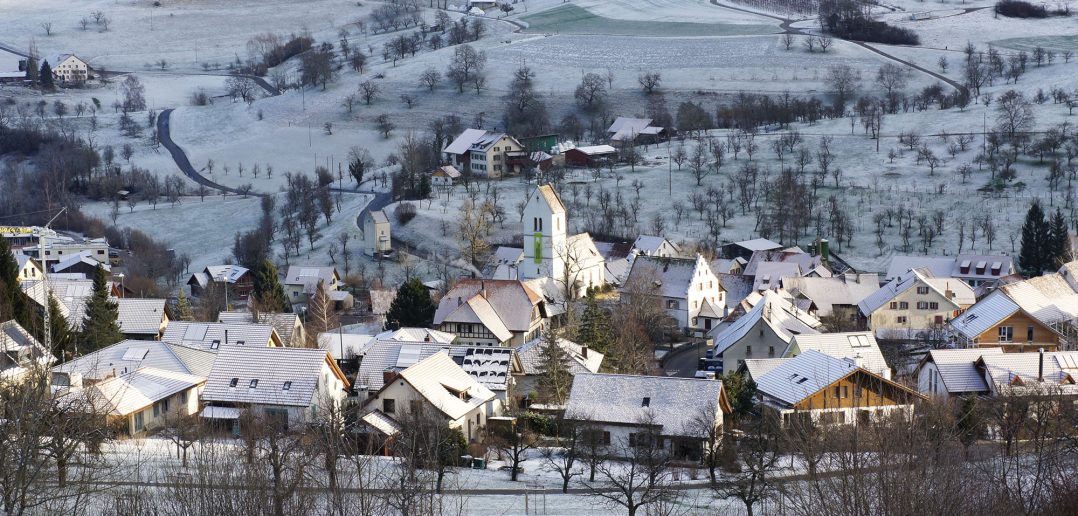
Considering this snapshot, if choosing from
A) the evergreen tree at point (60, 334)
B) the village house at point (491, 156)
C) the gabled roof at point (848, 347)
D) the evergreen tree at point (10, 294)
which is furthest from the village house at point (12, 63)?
the gabled roof at point (848, 347)

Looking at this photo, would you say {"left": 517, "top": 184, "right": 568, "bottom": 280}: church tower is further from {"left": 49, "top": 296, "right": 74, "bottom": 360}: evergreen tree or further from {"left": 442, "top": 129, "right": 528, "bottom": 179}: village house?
{"left": 442, "top": 129, "right": 528, "bottom": 179}: village house

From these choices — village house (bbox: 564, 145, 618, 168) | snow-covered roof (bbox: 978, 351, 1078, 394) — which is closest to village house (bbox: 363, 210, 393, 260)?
village house (bbox: 564, 145, 618, 168)

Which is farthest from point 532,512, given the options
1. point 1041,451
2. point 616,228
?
point 616,228

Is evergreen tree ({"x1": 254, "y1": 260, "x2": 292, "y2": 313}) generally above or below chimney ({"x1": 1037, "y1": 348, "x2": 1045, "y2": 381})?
below

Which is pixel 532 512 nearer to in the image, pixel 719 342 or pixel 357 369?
pixel 357 369

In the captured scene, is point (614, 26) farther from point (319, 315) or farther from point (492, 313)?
point (492, 313)
